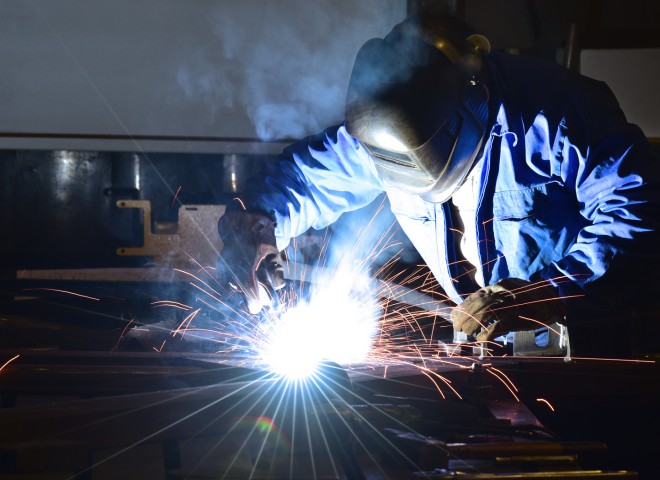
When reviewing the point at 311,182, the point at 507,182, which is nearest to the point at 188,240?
the point at 311,182

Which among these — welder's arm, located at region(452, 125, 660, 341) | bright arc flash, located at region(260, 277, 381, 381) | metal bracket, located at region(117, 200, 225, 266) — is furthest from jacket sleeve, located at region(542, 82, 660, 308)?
metal bracket, located at region(117, 200, 225, 266)

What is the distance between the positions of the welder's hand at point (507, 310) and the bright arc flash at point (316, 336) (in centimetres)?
38

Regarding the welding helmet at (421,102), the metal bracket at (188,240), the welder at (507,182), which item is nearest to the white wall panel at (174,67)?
the metal bracket at (188,240)

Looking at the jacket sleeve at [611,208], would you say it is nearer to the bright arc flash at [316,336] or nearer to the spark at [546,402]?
the spark at [546,402]

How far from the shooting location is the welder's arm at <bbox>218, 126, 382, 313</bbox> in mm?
2264

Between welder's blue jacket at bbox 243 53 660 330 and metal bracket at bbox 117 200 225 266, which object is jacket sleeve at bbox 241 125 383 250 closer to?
welder's blue jacket at bbox 243 53 660 330

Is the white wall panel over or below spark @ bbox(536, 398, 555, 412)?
over

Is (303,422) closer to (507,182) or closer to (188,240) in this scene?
(507,182)

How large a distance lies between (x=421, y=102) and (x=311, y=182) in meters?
0.87

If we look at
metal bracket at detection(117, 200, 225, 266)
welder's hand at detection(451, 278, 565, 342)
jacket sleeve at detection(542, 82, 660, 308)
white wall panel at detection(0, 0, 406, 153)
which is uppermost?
white wall panel at detection(0, 0, 406, 153)

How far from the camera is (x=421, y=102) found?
1752mm

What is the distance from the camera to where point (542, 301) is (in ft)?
5.54

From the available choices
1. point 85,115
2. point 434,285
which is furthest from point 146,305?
point 434,285

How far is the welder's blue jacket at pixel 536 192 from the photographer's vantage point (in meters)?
1.76
